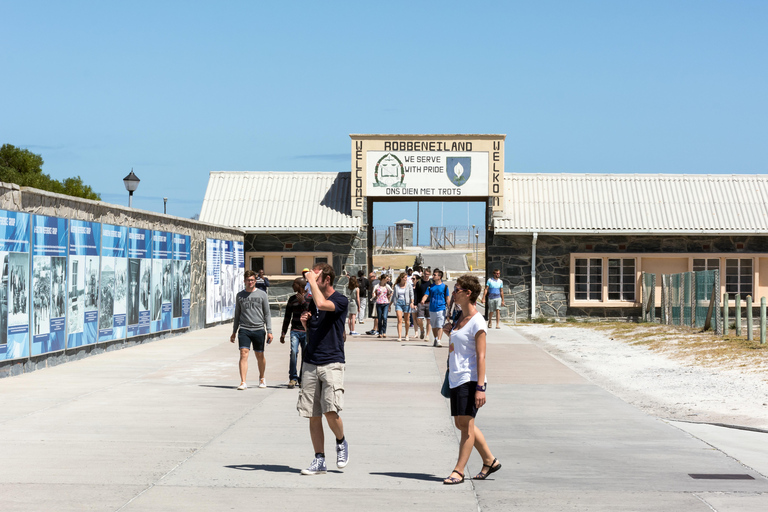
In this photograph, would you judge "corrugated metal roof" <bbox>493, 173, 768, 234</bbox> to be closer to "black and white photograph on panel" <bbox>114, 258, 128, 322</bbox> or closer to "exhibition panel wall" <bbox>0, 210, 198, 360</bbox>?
"exhibition panel wall" <bbox>0, 210, 198, 360</bbox>

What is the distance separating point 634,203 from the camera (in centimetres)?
3164

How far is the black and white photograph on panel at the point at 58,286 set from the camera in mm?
15810

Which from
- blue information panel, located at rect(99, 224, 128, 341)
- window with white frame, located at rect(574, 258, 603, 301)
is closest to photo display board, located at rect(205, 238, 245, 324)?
blue information panel, located at rect(99, 224, 128, 341)

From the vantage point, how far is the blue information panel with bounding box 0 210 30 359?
13867mm

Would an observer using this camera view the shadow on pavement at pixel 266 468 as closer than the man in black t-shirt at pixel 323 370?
No

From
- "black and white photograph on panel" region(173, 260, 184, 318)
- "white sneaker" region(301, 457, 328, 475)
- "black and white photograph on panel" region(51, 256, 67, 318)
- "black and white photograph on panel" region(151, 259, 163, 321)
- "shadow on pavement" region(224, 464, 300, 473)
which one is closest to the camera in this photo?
"white sneaker" region(301, 457, 328, 475)

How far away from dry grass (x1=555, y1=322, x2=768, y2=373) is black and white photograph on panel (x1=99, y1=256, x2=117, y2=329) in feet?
36.6

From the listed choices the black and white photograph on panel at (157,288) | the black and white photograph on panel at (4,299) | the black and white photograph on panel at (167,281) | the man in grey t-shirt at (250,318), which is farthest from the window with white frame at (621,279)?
the black and white photograph on panel at (4,299)

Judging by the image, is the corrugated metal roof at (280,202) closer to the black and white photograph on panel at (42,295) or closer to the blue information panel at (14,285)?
the black and white photograph on panel at (42,295)

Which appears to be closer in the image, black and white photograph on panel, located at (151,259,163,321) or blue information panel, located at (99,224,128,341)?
blue information panel, located at (99,224,128,341)

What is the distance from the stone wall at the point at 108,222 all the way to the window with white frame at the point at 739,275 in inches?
628

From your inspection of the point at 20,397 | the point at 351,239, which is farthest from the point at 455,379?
the point at 351,239

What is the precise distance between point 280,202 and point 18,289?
18.5 metres

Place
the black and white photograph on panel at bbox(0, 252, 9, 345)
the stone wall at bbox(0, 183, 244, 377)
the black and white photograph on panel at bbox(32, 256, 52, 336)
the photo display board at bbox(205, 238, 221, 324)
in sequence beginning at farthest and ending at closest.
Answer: the photo display board at bbox(205, 238, 221, 324)
the black and white photograph on panel at bbox(32, 256, 52, 336)
the stone wall at bbox(0, 183, 244, 377)
the black and white photograph on panel at bbox(0, 252, 9, 345)
